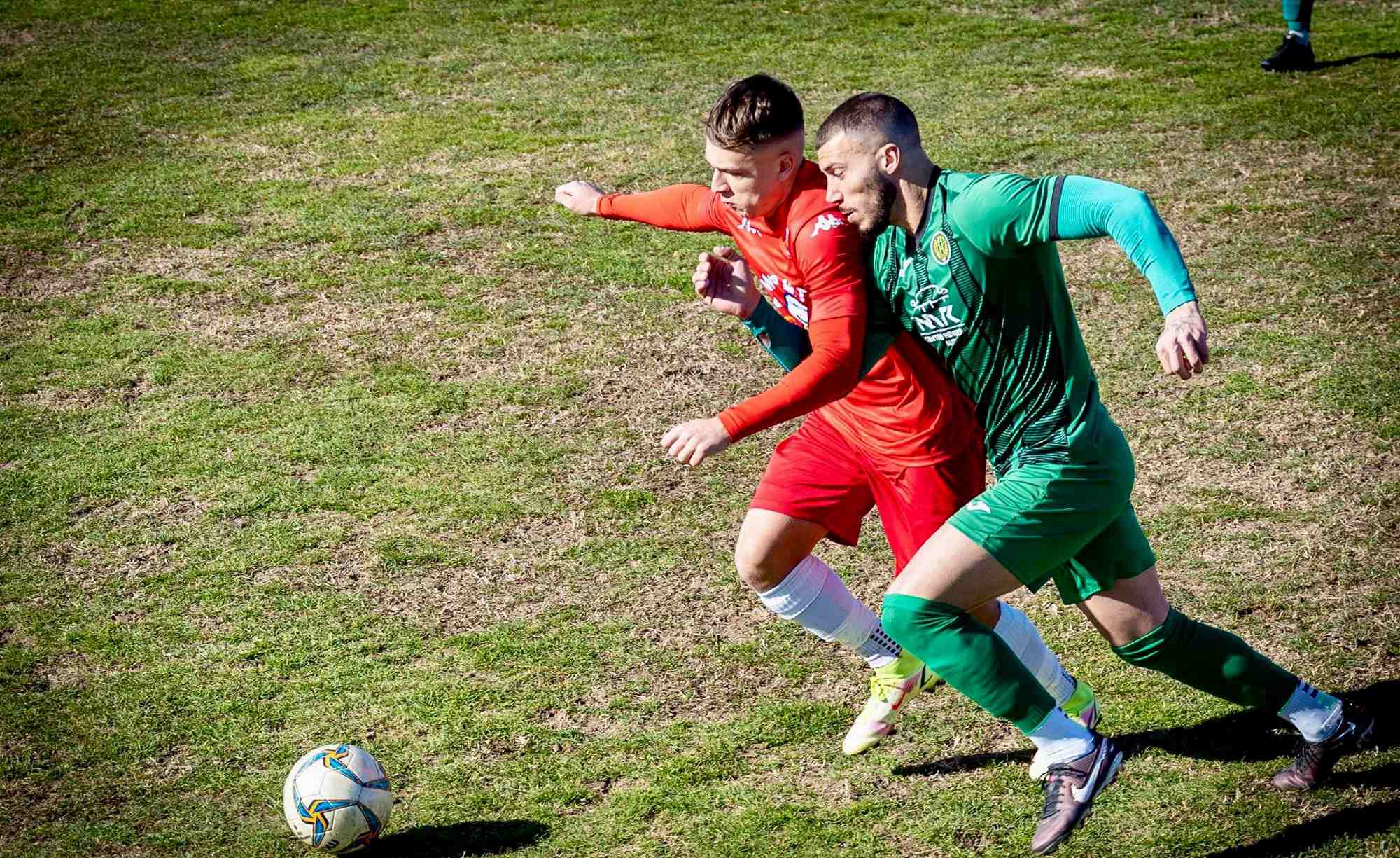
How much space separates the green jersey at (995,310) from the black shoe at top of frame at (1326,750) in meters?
1.50

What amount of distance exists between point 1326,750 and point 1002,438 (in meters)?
1.63

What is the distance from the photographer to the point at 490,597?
5.94 m

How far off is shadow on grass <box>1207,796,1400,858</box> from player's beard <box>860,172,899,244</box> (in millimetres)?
2403

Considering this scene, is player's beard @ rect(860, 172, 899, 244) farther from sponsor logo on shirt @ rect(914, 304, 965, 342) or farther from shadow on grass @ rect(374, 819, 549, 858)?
shadow on grass @ rect(374, 819, 549, 858)

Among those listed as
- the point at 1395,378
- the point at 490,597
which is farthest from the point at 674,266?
the point at 1395,378

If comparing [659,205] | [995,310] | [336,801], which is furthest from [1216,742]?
[336,801]

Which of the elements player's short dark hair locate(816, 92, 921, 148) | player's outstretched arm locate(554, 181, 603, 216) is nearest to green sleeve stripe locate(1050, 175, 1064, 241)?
player's short dark hair locate(816, 92, 921, 148)

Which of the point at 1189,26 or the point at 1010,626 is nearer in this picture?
the point at 1010,626

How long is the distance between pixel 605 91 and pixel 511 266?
3563 mm

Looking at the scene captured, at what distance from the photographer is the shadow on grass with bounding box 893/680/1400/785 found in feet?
15.8

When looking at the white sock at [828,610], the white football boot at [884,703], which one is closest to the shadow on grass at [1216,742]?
the white football boot at [884,703]

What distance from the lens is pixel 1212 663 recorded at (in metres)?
4.32

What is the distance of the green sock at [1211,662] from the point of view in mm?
4305

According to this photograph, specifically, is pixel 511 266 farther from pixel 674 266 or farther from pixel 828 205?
pixel 828 205
